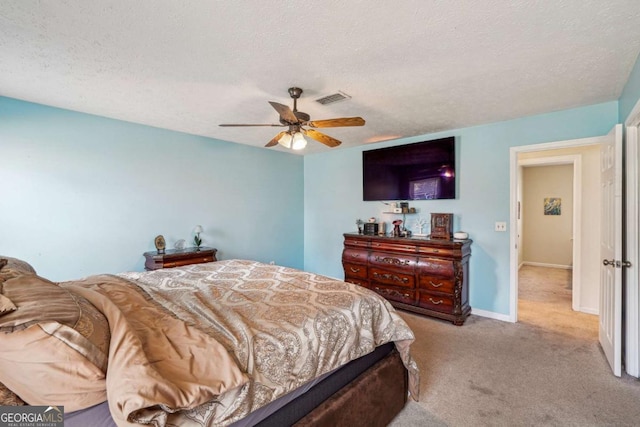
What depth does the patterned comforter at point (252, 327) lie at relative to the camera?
1.02m

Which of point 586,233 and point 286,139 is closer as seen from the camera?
point 286,139

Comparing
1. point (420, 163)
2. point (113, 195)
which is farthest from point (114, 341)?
point (420, 163)

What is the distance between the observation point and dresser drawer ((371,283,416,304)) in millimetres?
3719

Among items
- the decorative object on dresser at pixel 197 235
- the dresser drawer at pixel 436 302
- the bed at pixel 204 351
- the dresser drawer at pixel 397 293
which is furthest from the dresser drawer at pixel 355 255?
the decorative object on dresser at pixel 197 235

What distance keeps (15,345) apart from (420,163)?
4176mm

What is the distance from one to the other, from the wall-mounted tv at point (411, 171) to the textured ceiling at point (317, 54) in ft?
2.88

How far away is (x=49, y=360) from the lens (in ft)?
2.90

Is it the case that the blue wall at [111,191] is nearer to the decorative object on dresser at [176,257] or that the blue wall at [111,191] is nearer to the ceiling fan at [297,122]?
the decorative object on dresser at [176,257]

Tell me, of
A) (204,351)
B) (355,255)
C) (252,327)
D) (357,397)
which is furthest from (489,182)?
(204,351)

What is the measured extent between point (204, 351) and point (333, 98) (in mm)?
2349

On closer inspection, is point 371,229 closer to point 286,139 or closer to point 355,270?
point 355,270

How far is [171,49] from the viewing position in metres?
1.92

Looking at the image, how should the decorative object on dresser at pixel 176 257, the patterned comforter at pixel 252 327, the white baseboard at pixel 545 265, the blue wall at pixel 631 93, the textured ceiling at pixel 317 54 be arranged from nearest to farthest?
the patterned comforter at pixel 252 327
the textured ceiling at pixel 317 54
the blue wall at pixel 631 93
the decorative object on dresser at pixel 176 257
the white baseboard at pixel 545 265

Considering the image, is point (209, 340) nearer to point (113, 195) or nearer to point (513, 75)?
point (513, 75)
